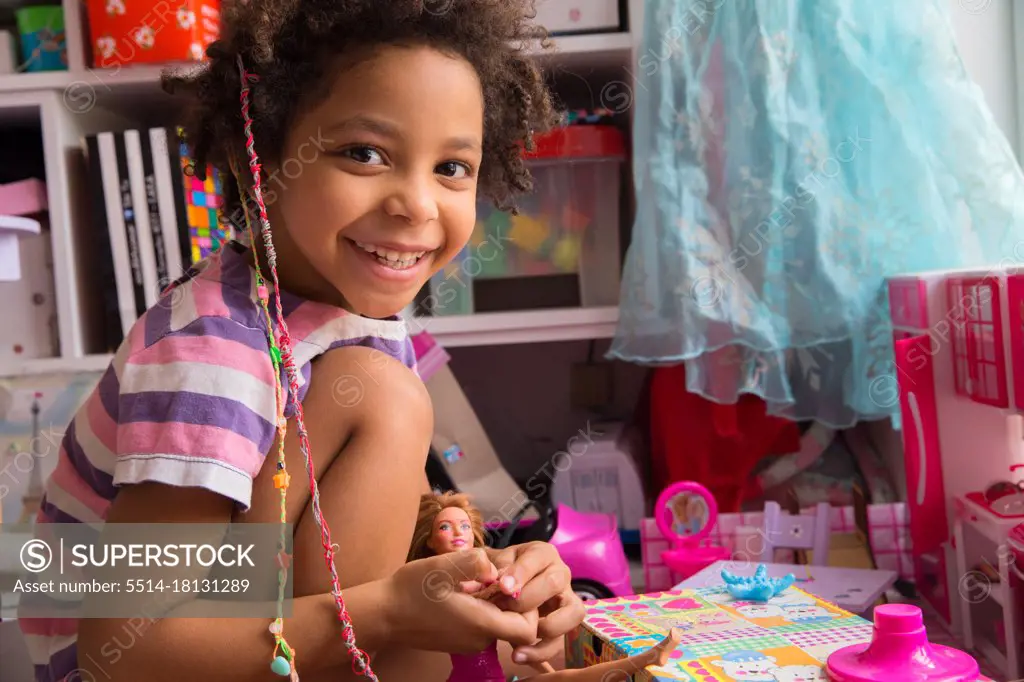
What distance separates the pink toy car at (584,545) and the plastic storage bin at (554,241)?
34 centimetres

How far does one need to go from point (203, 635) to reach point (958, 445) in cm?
83

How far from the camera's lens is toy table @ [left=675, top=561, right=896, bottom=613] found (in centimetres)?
98

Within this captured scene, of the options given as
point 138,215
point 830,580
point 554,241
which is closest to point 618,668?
point 830,580

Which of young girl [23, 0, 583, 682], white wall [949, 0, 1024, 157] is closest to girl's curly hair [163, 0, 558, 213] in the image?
young girl [23, 0, 583, 682]

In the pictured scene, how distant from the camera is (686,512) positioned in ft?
3.87

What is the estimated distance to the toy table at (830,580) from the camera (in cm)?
98

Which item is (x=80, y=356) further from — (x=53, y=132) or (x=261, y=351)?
(x=261, y=351)

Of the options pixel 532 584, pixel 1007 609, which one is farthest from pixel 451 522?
pixel 1007 609

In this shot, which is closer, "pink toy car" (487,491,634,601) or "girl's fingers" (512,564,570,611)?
"girl's fingers" (512,564,570,611)

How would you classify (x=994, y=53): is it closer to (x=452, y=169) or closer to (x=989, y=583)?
(x=989, y=583)

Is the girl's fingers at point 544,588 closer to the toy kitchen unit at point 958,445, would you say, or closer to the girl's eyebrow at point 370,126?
the girl's eyebrow at point 370,126

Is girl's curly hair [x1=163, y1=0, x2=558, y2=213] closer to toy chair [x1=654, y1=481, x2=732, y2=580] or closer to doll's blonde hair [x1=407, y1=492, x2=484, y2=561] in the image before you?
doll's blonde hair [x1=407, y1=492, x2=484, y2=561]

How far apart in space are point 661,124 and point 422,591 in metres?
0.83

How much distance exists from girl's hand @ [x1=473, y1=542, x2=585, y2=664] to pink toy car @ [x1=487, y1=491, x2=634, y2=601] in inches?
16.3
